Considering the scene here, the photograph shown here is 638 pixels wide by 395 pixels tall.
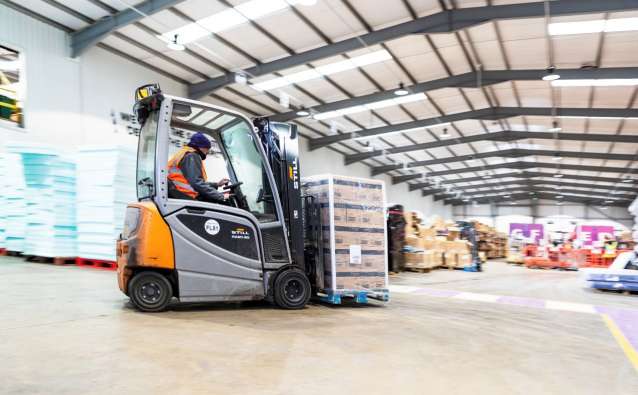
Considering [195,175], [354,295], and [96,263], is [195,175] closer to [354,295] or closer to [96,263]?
[354,295]

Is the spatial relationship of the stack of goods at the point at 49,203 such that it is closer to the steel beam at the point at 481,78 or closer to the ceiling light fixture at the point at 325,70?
the ceiling light fixture at the point at 325,70

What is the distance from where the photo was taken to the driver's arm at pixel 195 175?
4.16 metres

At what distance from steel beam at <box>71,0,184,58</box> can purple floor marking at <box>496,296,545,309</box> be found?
8.92 m

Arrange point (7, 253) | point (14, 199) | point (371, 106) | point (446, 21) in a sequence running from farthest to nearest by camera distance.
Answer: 1. point (371, 106)
2. point (446, 21)
3. point (7, 253)
4. point (14, 199)

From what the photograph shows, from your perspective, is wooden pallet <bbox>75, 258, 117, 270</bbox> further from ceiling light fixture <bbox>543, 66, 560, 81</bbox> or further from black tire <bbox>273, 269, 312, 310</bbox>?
ceiling light fixture <bbox>543, 66, 560, 81</bbox>

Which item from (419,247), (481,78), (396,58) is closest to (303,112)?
(396,58)

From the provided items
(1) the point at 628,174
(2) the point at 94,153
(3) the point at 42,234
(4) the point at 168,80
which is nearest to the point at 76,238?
(3) the point at 42,234

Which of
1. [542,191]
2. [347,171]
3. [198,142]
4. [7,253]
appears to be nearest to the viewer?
[198,142]

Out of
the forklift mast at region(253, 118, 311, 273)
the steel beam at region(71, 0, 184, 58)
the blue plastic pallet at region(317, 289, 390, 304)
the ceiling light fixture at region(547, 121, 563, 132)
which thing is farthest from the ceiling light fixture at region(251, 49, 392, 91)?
the blue plastic pallet at region(317, 289, 390, 304)

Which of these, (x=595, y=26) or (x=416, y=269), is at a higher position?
(x=595, y=26)

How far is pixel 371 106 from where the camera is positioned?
16672 millimetres

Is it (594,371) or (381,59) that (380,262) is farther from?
(381,59)

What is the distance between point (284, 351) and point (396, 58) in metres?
11.4

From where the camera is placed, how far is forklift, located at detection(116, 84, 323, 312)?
399cm
